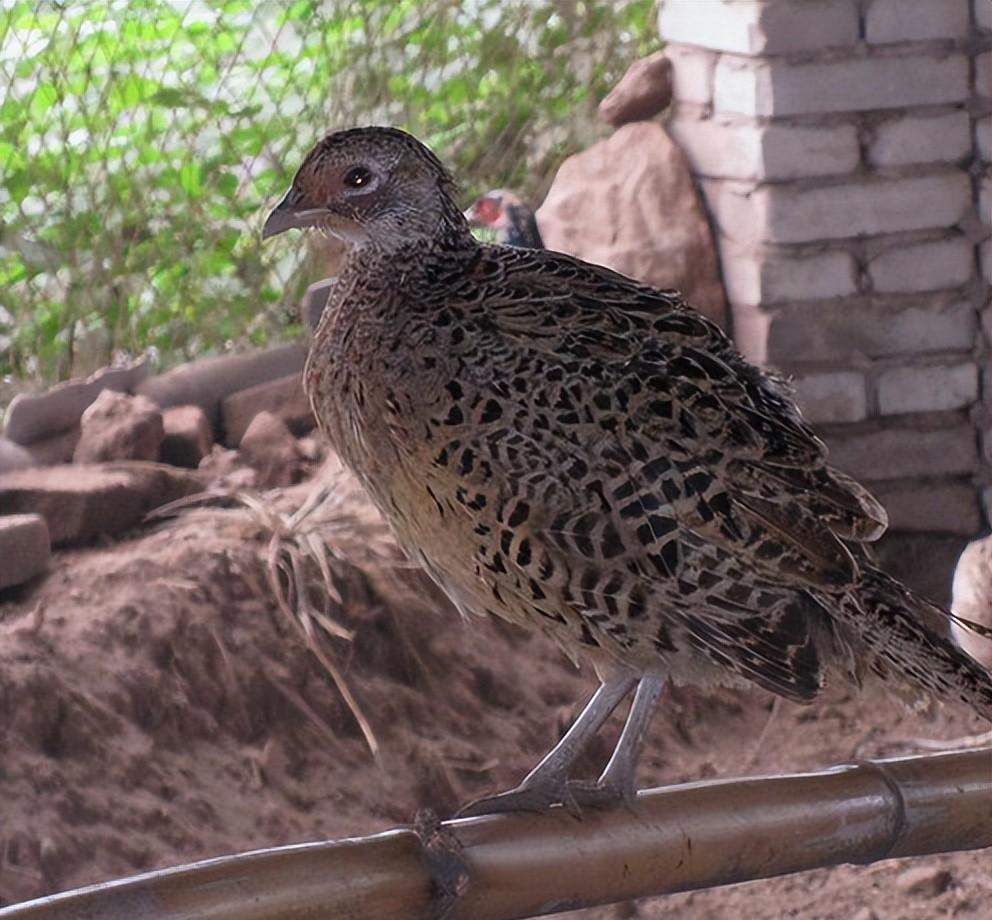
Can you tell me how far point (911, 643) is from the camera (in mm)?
1434

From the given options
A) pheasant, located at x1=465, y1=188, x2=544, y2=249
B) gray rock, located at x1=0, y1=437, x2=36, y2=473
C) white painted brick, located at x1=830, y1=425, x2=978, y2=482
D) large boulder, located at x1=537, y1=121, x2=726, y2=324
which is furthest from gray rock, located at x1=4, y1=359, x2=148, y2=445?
white painted brick, located at x1=830, y1=425, x2=978, y2=482

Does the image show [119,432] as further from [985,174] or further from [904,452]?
[985,174]

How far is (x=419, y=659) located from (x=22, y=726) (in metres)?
0.71

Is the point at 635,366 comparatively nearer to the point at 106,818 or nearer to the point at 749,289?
the point at 106,818

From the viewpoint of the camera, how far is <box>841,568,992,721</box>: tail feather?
4.66ft

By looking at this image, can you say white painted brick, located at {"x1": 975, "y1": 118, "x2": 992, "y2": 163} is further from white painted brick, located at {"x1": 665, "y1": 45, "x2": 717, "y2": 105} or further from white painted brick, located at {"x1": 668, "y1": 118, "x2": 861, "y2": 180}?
white painted brick, located at {"x1": 665, "y1": 45, "x2": 717, "y2": 105}

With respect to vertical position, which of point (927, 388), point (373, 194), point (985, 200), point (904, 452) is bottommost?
point (904, 452)

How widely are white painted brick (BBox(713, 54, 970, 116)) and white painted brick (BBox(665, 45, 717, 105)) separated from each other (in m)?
0.14

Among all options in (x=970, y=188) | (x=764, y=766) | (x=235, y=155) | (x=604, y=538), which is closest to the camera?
(x=604, y=538)

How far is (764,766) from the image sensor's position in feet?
10.5

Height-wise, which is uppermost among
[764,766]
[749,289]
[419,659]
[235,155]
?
[235,155]

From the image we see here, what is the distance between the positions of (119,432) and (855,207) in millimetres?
1408

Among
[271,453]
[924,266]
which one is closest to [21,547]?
[271,453]

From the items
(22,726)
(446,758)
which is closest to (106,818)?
(22,726)
